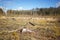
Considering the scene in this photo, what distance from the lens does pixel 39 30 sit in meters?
2.57

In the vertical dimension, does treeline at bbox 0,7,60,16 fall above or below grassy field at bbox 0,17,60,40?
above

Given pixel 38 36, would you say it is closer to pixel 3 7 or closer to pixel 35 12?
pixel 35 12

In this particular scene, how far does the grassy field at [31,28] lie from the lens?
2512 millimetres

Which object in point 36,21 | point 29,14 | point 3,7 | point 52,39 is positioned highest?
point 3,7

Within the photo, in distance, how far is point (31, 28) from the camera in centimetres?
259

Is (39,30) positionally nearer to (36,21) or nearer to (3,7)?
(36,21)

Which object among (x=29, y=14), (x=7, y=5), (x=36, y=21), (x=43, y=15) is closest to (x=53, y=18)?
(x=43, y=15)

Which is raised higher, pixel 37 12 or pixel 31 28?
pixel 37 12

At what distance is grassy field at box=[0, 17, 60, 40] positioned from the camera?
251 cm

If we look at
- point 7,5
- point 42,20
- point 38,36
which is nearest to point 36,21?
point 42,20

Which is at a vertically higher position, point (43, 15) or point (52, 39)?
point (43, 15)

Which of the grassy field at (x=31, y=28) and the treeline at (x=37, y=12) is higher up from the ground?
the treeline at (x=37, y=12)

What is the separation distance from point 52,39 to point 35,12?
73 cm

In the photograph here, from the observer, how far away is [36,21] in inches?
103
